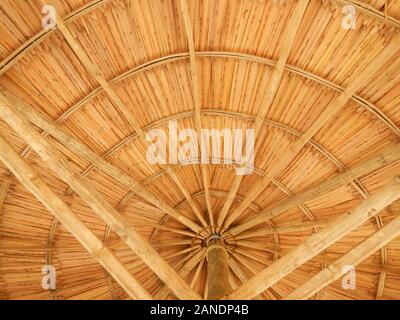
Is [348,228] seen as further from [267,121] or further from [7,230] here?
[7,230]

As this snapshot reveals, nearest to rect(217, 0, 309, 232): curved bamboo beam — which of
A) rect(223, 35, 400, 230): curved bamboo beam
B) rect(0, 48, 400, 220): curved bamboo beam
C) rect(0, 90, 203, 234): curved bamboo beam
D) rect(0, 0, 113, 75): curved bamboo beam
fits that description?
rect(0, 48, 400, 220): curved bamboo beam

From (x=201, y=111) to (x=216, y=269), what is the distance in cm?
438

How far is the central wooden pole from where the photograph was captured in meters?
7.78

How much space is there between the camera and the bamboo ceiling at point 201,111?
292 inches

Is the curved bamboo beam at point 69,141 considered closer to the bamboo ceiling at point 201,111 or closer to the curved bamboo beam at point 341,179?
the bamboo ceiling at point 201,111

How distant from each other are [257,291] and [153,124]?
551 centimetres

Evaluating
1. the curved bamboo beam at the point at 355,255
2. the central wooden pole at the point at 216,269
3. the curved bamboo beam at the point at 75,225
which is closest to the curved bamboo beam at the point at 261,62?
the curved bamboo beam at the point at 75,225

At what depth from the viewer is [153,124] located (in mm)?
9523

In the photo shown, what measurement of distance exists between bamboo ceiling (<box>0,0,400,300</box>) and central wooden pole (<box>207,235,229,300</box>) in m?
0.68

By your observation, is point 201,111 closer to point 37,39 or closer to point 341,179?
point 341,179

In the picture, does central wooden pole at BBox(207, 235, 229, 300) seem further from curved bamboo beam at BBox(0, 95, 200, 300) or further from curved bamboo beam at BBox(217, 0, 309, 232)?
curved bamboo beam at BBox(0, 95, 200, 300)

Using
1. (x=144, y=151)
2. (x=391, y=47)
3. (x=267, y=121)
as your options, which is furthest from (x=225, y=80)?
(x=391, y=47)
